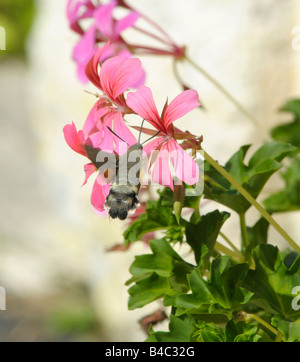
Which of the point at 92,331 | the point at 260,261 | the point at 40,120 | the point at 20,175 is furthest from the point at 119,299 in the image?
the point at 260,261

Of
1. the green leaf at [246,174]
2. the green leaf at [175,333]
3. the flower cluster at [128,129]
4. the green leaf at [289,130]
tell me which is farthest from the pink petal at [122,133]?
the green leaf at [289,130]

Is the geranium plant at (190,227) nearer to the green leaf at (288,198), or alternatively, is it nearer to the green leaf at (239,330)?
the green leaf at (239,330)

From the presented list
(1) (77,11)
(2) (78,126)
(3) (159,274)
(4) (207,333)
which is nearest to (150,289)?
(3) (159,274)

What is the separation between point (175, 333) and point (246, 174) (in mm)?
281

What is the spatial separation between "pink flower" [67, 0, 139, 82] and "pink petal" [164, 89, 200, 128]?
0.42 metres

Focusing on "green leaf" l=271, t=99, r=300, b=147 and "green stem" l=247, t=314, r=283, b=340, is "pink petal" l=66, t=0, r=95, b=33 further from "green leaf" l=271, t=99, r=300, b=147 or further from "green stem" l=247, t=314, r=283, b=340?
"green stem" l=247, t=314, r=283, b=340

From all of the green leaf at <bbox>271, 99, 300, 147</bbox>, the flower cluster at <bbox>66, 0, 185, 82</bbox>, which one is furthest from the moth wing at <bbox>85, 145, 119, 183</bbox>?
the green leaf at <bbox>271, 99, 300, 147</bbox>

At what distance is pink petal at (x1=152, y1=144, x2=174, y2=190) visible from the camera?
0.81 metres

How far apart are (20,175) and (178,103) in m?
3.81

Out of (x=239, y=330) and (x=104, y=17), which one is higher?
(x=104, y=17)

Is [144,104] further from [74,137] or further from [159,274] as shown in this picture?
[159,274]

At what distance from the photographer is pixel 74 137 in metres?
0.82

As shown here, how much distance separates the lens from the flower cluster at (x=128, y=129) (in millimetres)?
779
